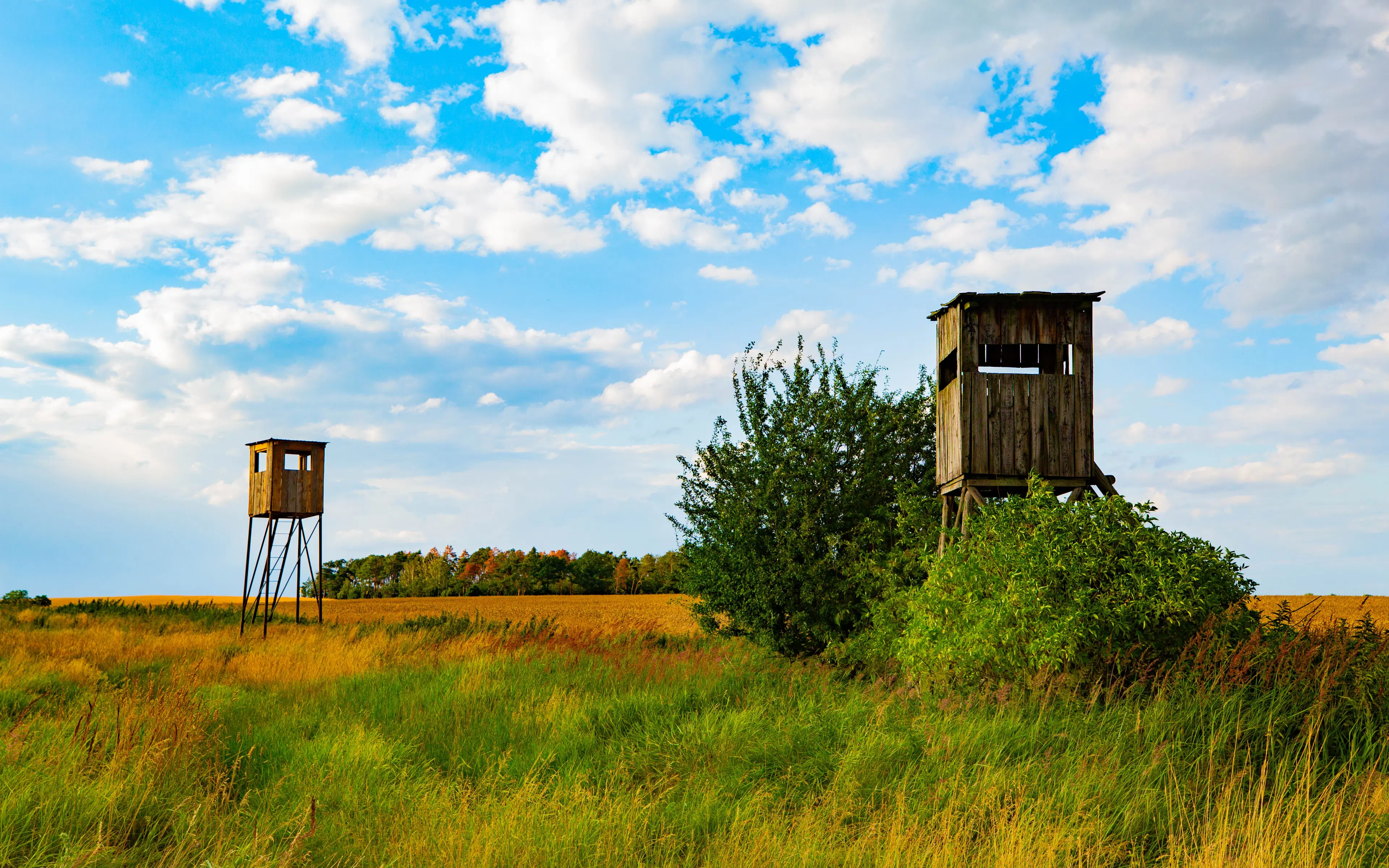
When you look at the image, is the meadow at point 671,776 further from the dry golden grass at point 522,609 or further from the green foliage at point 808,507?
the dry golden grass at point 522,609

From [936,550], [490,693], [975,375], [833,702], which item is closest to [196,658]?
[490,693]

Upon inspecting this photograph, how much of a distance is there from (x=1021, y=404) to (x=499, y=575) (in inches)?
1374

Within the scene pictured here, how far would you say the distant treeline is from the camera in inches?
1726

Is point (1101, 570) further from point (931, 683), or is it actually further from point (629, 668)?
point (629, 668)

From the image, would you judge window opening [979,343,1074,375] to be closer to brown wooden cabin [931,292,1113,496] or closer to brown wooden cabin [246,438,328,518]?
brown wooden cabin [931,292,1113,496]

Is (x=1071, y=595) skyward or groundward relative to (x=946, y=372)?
groundward

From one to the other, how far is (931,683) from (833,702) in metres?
2.52

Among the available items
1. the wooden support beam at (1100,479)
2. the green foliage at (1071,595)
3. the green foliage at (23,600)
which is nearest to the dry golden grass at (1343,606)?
the wooden support beam at (1100,479)

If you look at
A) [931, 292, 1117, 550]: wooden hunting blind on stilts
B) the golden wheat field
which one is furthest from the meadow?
the golden wheat field

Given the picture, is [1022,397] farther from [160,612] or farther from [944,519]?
[160,612]

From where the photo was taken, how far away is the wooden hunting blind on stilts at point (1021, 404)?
14195 millimetres

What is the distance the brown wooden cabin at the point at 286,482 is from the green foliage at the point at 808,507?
12260mm

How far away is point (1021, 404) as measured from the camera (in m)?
14.4

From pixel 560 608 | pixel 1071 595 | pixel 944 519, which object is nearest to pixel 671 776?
pixel 1071 595
